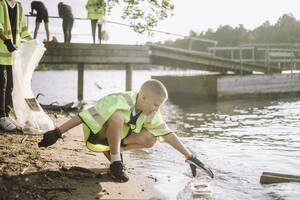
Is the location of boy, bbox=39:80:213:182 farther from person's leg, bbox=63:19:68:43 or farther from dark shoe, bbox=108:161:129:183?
person's leg, bbox=63:19:68:43

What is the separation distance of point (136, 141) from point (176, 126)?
608cm

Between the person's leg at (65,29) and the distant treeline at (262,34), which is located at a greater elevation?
the distant treeline at (262,34)

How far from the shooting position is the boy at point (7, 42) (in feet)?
17.1

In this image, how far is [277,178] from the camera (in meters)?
4.03

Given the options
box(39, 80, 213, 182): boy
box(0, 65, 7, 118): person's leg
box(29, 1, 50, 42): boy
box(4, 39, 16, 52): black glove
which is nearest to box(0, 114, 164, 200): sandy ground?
box(39, 80, 213, 182): boy

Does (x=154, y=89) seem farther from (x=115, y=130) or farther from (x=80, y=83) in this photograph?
(x=80, y=83)

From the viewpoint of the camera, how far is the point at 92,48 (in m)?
15.2

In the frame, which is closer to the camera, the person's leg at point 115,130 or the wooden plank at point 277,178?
the person's leg at point 115,130

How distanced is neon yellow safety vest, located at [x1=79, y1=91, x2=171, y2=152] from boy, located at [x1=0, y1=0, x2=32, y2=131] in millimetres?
2279

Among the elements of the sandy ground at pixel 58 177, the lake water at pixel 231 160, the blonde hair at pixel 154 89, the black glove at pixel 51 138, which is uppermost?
the blonde hair at pixel 154 89

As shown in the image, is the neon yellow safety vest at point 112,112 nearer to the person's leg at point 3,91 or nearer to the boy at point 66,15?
the person's leg at point 3,91

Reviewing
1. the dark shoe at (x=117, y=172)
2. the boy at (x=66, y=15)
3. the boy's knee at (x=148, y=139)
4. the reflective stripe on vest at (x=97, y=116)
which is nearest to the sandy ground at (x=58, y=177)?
the dark shoe at (x=117, y=172)

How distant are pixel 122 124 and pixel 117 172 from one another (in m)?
0.52

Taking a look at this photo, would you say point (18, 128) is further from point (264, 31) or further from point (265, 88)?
point (264, 31)
